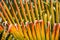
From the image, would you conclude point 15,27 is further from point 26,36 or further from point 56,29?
point 56,29

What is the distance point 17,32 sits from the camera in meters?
1.13

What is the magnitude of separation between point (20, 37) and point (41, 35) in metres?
0.13

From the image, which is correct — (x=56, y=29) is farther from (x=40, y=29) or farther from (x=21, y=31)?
(x=21, y=31)

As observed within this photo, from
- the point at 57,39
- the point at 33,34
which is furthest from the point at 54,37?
the point at 33,34

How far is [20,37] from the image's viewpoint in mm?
1143

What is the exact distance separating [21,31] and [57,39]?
23cm

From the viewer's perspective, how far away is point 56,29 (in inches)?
40.5

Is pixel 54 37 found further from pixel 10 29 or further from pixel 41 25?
pixel 10 29

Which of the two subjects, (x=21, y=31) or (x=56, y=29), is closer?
(x=56, y=29)

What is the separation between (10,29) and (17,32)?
50 mm

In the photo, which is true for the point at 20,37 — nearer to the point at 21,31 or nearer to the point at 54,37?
the point at 21,31

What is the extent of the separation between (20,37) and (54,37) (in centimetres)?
21

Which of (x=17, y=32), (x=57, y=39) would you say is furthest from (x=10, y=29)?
(x=57, y=39)

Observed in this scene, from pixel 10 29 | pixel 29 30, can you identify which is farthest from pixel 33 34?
pixel 10 29
